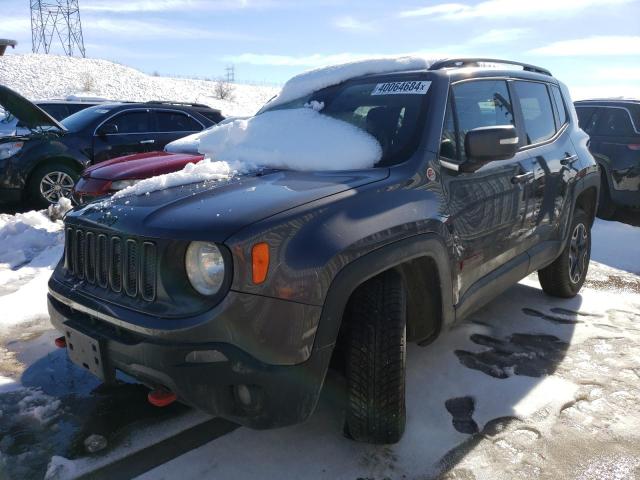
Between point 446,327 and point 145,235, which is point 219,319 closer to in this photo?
Answer: point 145,235

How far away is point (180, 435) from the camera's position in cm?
286

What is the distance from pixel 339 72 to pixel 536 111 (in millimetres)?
1530

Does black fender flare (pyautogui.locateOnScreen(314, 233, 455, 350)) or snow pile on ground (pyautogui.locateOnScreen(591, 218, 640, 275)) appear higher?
black fender flare (pyautogui.locateOnScreen(314, 233, 455, 350))

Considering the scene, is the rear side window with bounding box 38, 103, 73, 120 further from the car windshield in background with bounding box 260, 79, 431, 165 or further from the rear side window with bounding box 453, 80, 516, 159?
the rear side window with bounding box 453, 80, 516, 159

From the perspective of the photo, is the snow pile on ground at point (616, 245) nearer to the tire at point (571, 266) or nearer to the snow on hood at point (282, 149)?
the tire at point (571, 266)

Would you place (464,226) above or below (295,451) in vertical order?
above

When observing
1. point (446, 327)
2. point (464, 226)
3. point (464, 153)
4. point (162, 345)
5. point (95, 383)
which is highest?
point (464, 153)

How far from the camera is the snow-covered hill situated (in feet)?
123

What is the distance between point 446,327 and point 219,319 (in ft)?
4.46

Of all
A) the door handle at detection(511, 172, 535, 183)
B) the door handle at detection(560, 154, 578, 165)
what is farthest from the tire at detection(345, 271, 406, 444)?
the door handle at detection(560, 154, 578, 165)

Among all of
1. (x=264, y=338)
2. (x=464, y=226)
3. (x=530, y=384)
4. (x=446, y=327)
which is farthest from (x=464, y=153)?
(x=264, y=338)

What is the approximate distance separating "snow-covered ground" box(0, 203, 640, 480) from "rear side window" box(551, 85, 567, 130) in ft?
5.11

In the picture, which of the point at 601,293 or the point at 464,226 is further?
the point at 601,293

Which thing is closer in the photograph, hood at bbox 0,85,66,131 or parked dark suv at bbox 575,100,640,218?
hood at bbox 0,85,66,131
